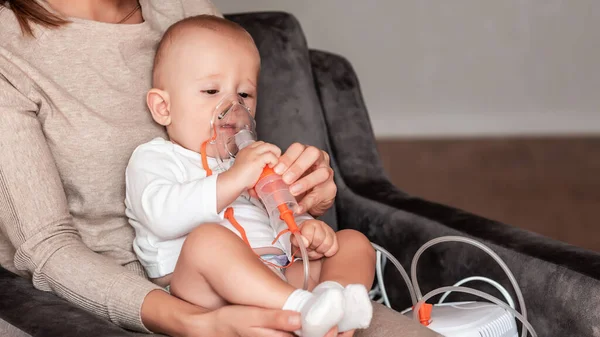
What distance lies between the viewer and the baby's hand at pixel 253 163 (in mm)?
1276

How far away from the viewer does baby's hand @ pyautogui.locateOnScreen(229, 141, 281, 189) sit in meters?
1.28

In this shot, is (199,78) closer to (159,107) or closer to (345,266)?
(159,107)

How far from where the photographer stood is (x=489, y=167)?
4133 millimetres

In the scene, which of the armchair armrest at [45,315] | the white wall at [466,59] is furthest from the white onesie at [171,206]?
the white wall at [466,59]

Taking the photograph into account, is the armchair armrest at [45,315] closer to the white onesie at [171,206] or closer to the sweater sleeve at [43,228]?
the sweater sleeve at [43,228]

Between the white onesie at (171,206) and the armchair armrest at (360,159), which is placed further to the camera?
the armchair armrest at (360,159)

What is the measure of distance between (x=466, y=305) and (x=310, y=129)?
608mm

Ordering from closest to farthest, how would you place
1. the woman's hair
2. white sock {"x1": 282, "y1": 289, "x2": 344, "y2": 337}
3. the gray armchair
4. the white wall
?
white sock {"x1": 282, "y1": 289, "x2": 344, "y2": 337}
the gray armchair
the woman's hair
the white wall

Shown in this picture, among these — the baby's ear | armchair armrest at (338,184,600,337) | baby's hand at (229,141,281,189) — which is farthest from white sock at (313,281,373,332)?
the baby's ear

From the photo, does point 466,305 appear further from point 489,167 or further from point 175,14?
point 489,167

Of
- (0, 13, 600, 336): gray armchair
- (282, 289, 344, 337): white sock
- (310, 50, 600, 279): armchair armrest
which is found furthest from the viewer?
(310, 50, 600, 279): armchair armrest

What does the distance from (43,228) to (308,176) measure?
19.3 inches

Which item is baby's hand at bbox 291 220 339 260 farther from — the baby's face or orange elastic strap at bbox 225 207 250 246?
the baby's face

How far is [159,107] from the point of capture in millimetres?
1551
